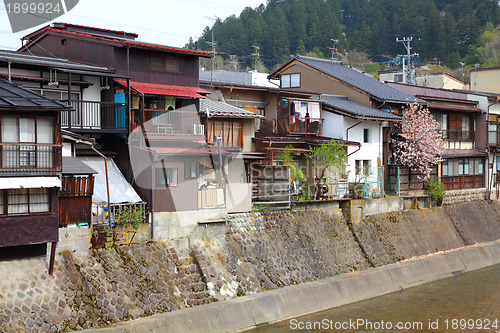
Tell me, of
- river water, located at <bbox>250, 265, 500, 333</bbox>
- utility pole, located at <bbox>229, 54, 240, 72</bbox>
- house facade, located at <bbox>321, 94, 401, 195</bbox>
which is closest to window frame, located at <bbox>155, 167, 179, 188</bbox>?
river water, located at <bbox>250, 265, 500, 333</bbox>

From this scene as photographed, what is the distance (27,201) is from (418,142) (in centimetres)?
2826

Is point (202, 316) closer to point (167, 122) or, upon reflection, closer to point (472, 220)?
point (167, 122)

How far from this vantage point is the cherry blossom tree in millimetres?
41562

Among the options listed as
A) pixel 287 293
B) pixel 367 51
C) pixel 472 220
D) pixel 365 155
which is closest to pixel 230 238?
pixel 287 293

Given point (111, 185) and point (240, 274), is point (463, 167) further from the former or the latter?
point (111, 185)

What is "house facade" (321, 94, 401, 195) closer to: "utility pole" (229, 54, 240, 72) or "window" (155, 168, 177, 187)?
"window" (155, 168, 177, 187)

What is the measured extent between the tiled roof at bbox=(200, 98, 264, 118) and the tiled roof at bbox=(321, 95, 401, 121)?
7616 millimetres

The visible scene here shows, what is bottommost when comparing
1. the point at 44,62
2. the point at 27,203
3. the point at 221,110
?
the point at 27,203

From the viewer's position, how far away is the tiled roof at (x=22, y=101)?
771 inches

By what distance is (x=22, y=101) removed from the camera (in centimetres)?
2009

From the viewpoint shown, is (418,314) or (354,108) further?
(354,108)

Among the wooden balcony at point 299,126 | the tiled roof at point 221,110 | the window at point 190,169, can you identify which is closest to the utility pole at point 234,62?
the wooden balcony at point 299,126

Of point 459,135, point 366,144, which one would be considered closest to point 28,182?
point 366,144

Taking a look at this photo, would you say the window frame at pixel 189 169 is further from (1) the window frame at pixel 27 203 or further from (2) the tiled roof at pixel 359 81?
(2) the tiled roof at pixel 359 81
